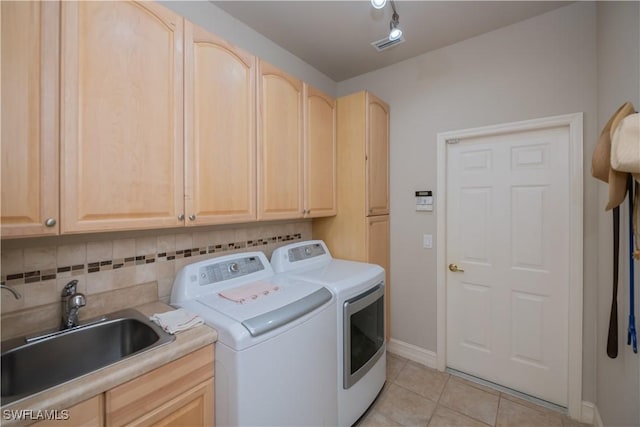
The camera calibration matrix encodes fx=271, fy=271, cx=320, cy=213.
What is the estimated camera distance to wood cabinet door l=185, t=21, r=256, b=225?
1.38m

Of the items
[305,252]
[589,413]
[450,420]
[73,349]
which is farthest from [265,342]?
[589,413]

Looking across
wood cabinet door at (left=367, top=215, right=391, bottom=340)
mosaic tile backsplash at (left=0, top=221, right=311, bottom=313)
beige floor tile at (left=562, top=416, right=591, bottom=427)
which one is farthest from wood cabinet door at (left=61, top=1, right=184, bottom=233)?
beige floor tile at (left=562, top=416, right=591, bottom=427)

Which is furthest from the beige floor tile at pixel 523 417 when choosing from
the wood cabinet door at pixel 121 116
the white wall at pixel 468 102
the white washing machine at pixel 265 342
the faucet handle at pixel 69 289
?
the faucet handle at pixel 69 289

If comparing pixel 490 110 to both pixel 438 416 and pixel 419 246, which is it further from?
pixel 438 416

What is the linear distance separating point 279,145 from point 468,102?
1566 mm

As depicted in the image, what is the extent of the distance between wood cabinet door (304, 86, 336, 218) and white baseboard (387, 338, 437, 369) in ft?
4.62

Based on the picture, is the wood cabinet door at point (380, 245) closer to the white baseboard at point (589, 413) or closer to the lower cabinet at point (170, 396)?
the white baseboard at point (589, 413)

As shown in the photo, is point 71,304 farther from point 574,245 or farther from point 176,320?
point 574,245

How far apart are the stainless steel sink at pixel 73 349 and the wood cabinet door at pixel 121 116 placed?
1.60ft

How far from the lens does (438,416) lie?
1840 millimetres

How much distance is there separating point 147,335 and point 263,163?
3.63 ft

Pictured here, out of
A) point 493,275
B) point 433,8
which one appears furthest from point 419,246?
point 433,8

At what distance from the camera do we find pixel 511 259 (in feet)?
6.75

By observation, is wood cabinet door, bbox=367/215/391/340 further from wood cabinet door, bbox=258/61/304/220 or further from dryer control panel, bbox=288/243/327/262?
wood cabinet door, bbox=258/61/304/220
